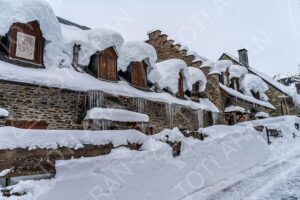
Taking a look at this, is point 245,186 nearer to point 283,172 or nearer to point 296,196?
point 296,196

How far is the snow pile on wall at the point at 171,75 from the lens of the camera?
14.4m

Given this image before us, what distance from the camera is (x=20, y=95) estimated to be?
855 cm

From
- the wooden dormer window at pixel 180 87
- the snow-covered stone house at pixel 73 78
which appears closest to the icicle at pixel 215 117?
the wooden dormer window at pixel 180 87

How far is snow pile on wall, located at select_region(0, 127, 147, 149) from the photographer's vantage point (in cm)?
507

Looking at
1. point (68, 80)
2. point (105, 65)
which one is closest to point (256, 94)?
point (105, 65)

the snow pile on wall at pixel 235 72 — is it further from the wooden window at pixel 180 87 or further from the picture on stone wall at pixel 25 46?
the picture on stone wall at pixel 25 46

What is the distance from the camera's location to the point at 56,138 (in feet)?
19.0

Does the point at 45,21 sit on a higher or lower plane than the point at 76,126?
higher

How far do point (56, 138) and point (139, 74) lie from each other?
7.93 meters

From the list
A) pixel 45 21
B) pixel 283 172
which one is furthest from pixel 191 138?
pixel 45 21

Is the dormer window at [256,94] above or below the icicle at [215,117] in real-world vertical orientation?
above

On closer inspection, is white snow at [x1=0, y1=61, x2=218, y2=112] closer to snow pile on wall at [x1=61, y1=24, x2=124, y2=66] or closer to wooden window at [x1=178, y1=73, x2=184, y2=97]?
snow pile on wall at [x1=61, y1=24, x2=124, y2=66]

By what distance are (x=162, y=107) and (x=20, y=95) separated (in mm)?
7317

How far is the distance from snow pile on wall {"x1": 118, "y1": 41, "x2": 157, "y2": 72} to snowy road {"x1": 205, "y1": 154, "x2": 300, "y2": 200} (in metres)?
7.29
